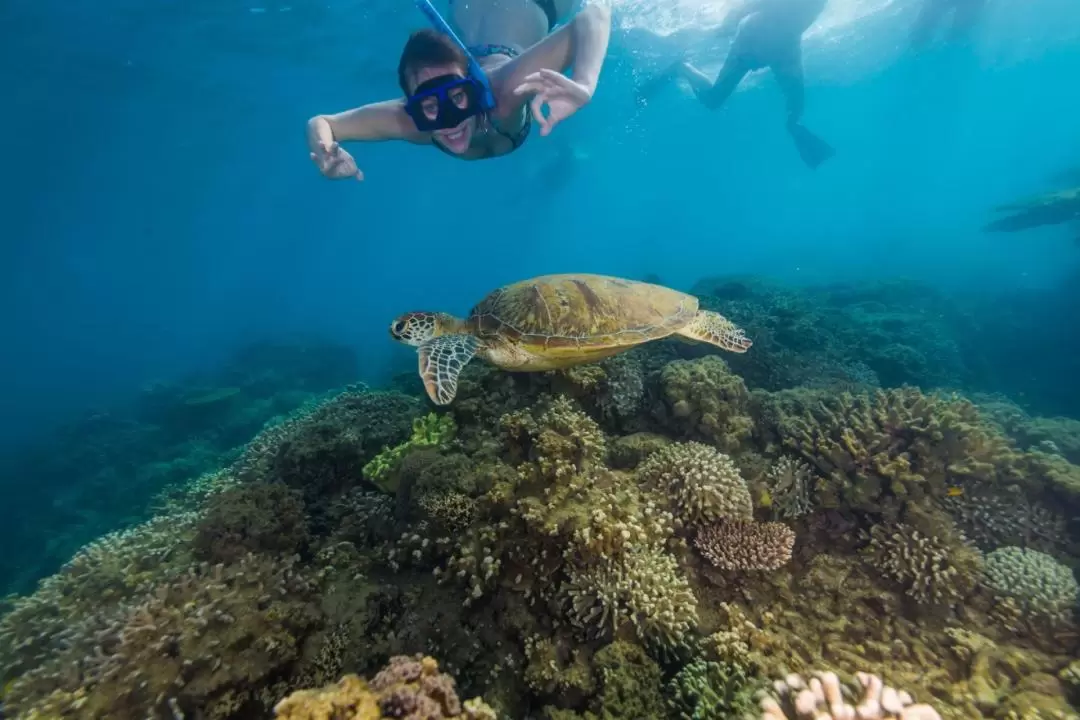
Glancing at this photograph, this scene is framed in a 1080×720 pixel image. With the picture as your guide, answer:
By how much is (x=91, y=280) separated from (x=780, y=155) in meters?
151

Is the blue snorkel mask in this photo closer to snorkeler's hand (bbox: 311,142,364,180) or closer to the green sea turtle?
snorkeler's hand (bbox: 311,142,364,180)

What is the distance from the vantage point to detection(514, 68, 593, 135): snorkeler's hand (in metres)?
3.09

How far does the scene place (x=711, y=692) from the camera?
107 inches

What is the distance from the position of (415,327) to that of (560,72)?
305 centimetres

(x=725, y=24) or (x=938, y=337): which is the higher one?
(x=725, y=24)

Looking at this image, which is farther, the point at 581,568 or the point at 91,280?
the point at 91,280

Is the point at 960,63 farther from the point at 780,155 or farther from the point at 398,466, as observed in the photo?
the point at 398,466

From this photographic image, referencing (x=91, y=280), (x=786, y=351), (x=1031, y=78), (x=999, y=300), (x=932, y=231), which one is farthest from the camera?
(x=91, y=280)

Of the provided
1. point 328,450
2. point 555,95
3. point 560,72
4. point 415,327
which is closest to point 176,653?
point 328,450

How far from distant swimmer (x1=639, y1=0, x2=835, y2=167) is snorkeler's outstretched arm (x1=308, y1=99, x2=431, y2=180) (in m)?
21.2

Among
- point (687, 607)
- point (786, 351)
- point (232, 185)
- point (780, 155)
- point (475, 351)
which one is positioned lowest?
point (687, 607)

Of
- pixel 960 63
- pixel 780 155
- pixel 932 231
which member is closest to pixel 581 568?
pixel 960 63

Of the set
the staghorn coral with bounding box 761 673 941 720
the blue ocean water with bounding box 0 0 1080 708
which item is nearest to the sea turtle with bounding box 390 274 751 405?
the staghorn coral with bounding box 761 673 941 720

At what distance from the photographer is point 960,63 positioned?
38438 mm
